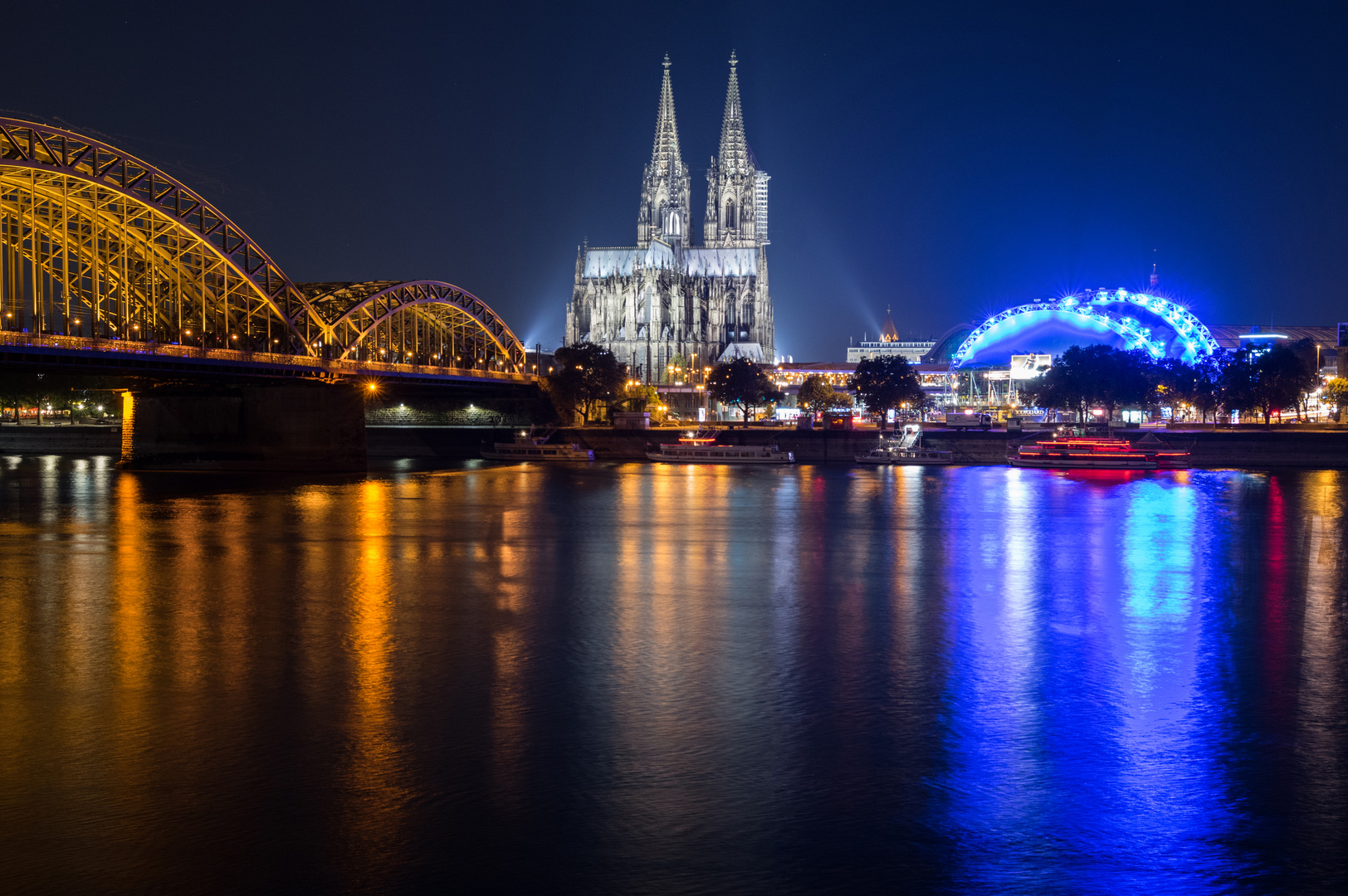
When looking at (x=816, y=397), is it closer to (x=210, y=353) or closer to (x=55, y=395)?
(x=55, y=395)

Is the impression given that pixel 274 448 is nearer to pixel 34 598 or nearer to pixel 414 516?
pixel 414 516

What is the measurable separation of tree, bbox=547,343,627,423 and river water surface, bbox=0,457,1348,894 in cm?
6854

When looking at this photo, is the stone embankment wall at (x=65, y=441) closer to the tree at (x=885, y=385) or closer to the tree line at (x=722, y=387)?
the tree line at (x=722, y=387)

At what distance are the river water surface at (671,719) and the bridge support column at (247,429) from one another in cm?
3585

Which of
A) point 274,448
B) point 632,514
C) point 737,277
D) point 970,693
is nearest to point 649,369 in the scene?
point 737,277

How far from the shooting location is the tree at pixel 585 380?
10200 centimetres

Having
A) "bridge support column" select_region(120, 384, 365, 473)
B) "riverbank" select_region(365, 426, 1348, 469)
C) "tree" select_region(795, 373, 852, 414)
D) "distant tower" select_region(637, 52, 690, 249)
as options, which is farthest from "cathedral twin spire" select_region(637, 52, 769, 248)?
"bridge support column" select_region(120, 384, 365, 473)

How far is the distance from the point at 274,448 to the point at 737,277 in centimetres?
11106

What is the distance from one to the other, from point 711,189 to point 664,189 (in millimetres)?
10115

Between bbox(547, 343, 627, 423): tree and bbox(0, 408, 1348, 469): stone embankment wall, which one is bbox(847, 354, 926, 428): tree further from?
bbox(547, 343, 627, 423): tree

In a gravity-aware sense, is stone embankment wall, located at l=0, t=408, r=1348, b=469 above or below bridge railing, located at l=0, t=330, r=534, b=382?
below

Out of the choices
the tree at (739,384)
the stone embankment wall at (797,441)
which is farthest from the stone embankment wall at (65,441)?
the tree at (739,384)

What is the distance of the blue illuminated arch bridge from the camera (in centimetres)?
13412

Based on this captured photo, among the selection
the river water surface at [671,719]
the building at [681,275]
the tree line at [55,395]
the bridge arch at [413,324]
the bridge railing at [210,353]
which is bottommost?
the river water surface at [671,719]
